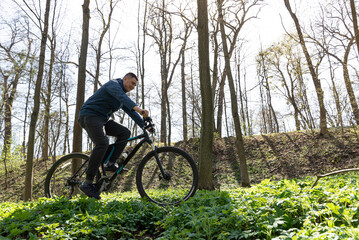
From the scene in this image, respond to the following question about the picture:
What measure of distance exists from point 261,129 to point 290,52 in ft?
76.0

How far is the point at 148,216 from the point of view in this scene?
2.98 meters

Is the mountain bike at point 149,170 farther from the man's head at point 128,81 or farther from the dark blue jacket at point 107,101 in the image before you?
the man's head at point 128,81

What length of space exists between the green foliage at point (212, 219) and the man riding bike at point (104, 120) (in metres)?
0.59

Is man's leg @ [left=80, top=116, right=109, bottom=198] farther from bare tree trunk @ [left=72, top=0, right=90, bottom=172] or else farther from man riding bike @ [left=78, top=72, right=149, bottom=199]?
bare tree trunk @ [left=72, top=0, right=90, bottom=172]

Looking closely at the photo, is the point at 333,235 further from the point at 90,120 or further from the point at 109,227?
the point at 90,120

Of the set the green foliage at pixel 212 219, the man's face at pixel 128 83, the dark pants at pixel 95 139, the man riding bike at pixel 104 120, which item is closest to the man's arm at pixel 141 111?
the man riding bike at pixel 104 120

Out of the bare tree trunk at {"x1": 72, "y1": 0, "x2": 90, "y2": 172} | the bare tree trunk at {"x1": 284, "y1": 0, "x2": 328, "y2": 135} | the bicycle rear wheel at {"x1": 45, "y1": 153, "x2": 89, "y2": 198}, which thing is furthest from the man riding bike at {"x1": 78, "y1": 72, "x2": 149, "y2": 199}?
the bare tree trunk at {"x1": 284, "y1": 0, "x2": 328, "y2": 135}

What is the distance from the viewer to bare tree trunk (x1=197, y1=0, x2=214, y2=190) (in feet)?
17.9

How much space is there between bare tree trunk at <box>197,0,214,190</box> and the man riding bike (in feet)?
7.01

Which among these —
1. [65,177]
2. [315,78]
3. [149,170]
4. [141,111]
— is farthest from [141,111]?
[315,78]

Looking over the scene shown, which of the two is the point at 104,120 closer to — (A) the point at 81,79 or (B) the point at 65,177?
(B) the point at 65,177

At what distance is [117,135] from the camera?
3.92 metres

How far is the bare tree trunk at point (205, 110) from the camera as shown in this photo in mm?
5457

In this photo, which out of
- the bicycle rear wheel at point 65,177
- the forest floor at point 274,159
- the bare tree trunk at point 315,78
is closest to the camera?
the bicycle rear wheel at point 65,177
